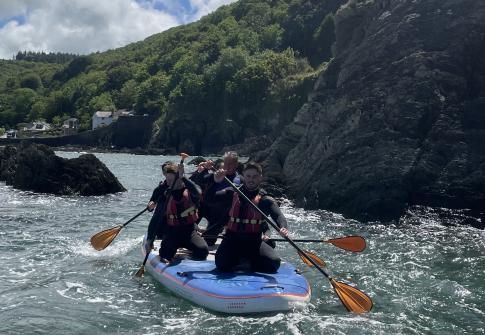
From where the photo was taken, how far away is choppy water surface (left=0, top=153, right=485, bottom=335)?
750 centimetres

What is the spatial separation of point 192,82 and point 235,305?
3059 inches

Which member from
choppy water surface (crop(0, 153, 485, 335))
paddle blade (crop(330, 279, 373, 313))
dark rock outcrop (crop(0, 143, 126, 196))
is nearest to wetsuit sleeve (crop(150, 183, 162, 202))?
choppy water surface (crop(0, 153, 485, 335))

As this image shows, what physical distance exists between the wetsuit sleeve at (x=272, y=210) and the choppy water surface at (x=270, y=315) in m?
1.40

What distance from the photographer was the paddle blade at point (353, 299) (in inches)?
305

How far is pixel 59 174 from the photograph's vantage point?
2383cm

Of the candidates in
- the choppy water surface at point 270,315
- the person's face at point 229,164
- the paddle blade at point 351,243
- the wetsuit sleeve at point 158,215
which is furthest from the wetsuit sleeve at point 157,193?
the paddle blade at point 351,243

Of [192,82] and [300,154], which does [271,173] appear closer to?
[300,154]

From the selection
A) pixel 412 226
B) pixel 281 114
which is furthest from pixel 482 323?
pixel 281 114

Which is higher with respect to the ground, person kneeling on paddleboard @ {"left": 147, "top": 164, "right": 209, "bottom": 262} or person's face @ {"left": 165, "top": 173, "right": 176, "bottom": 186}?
person's face @ {"left": 165, "top": 173, "right": 176, "bottom": 186}

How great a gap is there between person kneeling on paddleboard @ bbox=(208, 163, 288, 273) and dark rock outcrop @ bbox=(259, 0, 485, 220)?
8.18 m

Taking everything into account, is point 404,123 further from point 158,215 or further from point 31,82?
point 31,82

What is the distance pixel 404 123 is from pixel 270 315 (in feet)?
37.3

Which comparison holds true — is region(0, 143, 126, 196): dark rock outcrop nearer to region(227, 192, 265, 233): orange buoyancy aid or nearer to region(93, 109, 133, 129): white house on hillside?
region(227, 192, 265, 233): orange buoyancy aid

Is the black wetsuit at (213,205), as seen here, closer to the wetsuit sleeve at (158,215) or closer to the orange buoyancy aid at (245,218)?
the wetsuit sleeve at (158,215)
